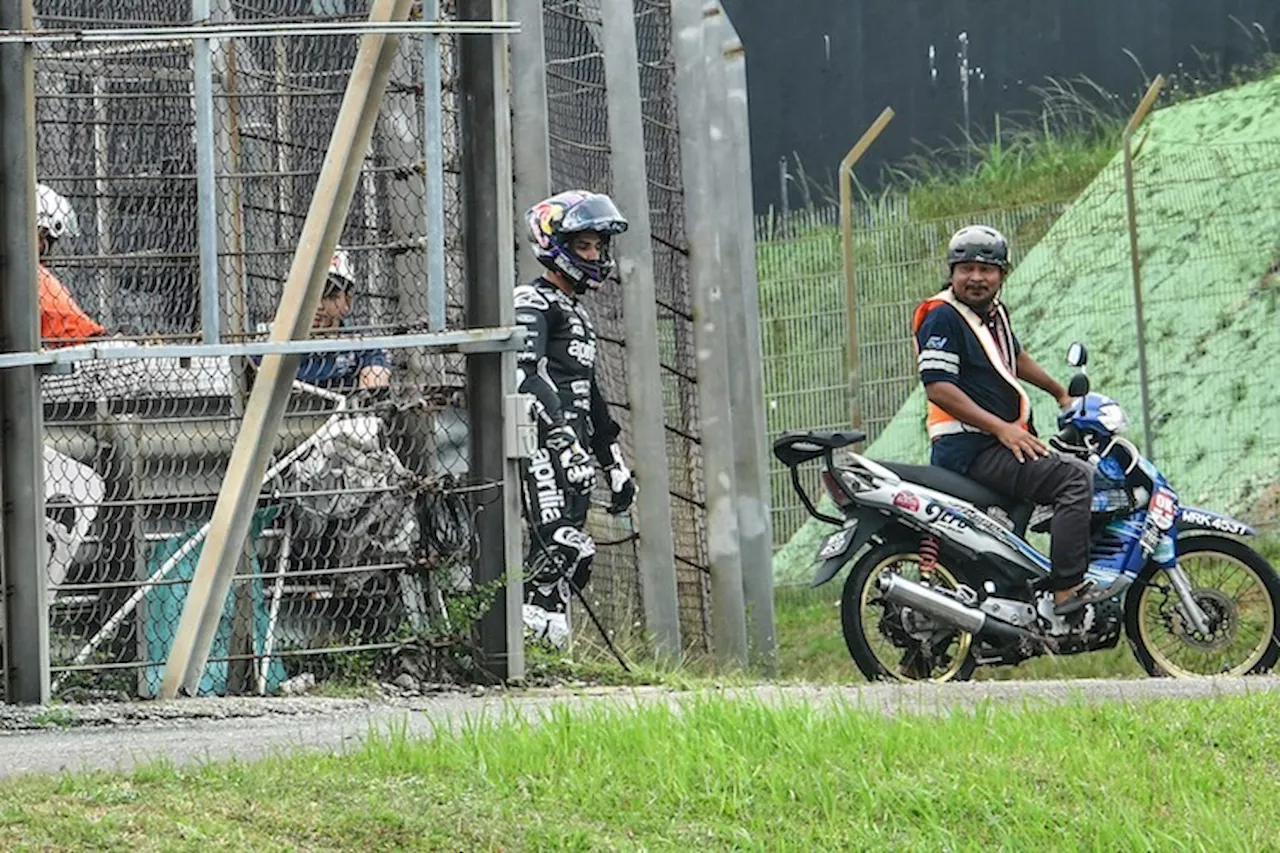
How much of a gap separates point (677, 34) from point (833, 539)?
2.38 meters

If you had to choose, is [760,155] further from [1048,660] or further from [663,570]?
[663,570]

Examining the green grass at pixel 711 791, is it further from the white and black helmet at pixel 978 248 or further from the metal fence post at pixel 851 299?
the metal fence post at pixel 851 299

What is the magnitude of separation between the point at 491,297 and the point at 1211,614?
10.9ft

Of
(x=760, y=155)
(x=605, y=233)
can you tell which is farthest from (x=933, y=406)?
(x=760, y=155)

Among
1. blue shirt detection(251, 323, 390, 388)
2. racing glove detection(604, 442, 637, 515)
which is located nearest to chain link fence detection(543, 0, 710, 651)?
racing glove detection(604, 442, 637, 515)

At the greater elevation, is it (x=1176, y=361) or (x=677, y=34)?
(x=677, y=34)

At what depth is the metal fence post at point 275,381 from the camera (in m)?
8.85

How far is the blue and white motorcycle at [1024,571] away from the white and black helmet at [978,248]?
49cm

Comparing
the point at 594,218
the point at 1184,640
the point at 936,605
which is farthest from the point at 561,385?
the point at 1184,640

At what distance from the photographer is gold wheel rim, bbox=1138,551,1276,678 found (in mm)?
10820

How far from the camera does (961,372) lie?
11.2 meters

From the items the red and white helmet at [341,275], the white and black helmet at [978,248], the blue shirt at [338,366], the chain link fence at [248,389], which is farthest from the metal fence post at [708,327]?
the blue shirt at [338,366]

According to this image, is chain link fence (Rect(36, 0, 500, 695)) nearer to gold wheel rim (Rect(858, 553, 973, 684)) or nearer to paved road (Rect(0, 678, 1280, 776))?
paved road (Rect(0, 678, 1280, 776))

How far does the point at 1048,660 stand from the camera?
1377cm
